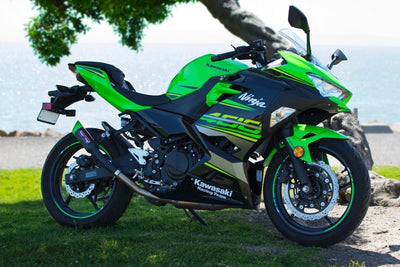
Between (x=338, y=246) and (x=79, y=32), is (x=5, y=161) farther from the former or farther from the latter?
(x=338, y=246)

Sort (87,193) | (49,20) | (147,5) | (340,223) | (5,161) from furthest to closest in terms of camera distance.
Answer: (5,161), (49,20), (147,5), (87,193), (340,223)

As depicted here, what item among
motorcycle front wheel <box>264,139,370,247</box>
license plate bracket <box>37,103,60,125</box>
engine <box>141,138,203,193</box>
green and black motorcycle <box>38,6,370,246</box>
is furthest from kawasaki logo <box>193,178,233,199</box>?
license plate bracket <box>37,103,60,125</box>

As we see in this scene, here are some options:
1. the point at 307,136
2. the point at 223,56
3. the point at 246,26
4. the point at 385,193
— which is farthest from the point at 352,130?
the point at 223,56

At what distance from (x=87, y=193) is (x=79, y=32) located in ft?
20.3

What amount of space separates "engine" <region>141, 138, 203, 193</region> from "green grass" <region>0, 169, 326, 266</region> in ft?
1.38

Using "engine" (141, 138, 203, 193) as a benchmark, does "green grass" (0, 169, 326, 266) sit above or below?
below


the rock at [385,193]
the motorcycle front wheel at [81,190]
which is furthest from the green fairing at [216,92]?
the rock at [385,193]

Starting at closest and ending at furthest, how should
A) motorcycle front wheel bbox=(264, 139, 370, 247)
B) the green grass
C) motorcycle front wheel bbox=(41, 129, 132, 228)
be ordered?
the green grass → motorcycle front wheel bbox=(264, 139, 370, 247) → motorcycle front wheel bbox=(41, 129, 132, 228)

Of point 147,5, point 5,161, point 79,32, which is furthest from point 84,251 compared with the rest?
point 5,161

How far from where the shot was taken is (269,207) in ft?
16.0

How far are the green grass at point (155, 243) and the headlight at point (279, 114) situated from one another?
0.96 m

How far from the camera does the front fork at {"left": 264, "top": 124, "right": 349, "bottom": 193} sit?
463cm

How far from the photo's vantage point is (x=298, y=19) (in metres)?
4.70

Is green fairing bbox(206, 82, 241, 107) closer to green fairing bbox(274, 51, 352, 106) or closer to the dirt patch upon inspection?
green fairing bbox(274, 51, 352, 106)
